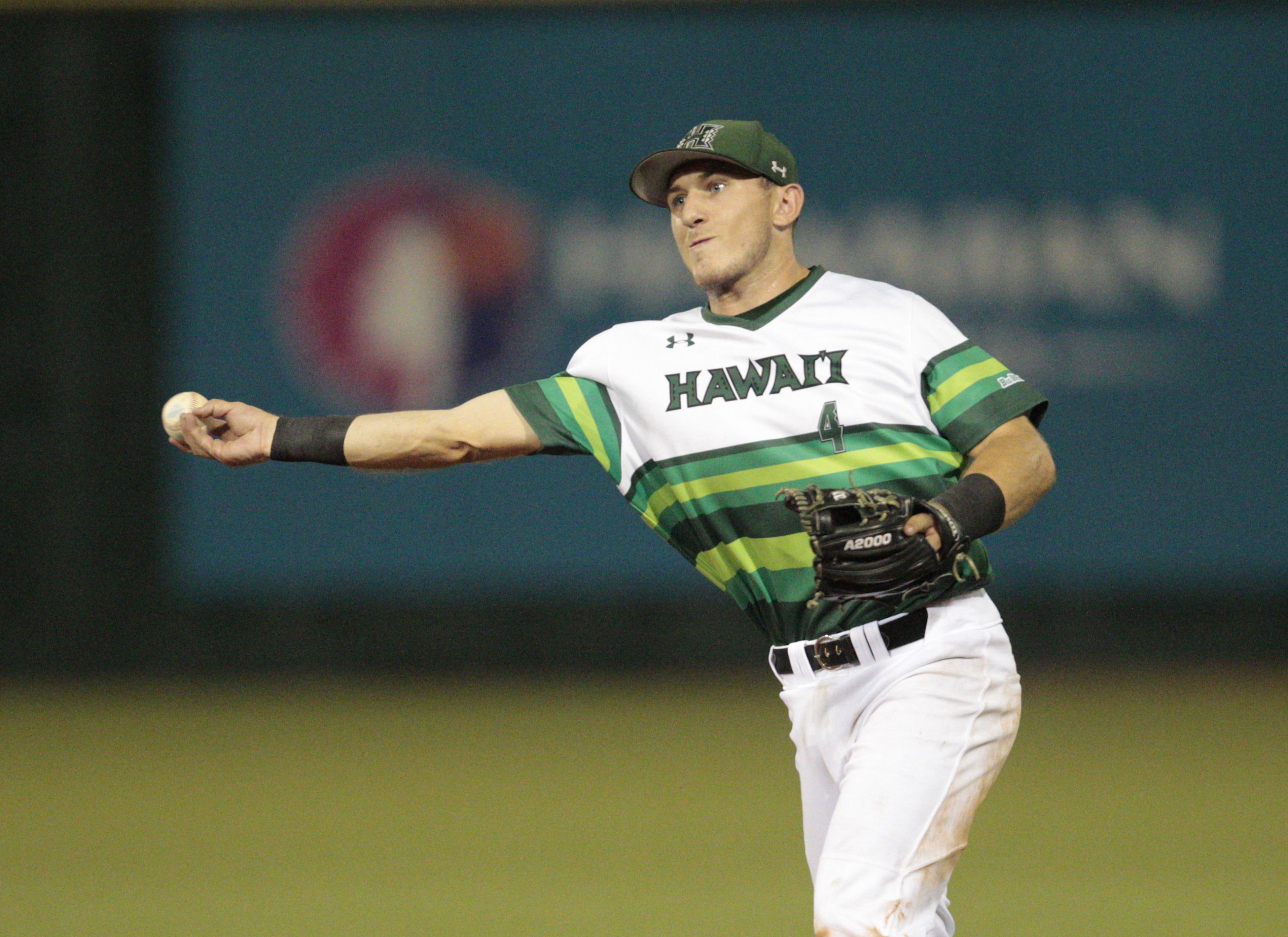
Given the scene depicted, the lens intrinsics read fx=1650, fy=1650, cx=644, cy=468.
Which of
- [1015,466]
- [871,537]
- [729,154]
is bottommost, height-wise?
[871,537]

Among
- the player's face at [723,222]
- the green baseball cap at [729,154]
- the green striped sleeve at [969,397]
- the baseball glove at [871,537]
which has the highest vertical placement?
the green baseball cap at [729,154]

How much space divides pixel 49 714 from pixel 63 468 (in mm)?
2013

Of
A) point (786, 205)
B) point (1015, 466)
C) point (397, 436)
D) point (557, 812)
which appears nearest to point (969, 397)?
point (1015, 466)

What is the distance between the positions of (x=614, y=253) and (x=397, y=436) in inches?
305

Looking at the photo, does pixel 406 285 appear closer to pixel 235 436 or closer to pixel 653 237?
pixel 653 237

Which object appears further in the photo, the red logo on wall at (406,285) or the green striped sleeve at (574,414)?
the red logo on wall at (406,285)

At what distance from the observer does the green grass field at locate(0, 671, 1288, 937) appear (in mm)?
6160

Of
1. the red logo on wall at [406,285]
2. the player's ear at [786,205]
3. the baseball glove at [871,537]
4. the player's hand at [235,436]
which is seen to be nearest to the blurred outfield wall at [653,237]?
the red logo on wall at [406,285]

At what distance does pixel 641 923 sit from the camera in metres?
5.98

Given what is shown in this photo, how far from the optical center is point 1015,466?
3867 millimetres

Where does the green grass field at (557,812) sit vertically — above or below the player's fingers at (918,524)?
below

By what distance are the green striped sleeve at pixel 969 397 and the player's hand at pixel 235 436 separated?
1.70 metres

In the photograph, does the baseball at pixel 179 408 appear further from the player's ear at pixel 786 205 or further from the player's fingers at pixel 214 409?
the player's ear at pixel 786 205

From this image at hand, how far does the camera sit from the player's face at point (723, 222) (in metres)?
4.22
